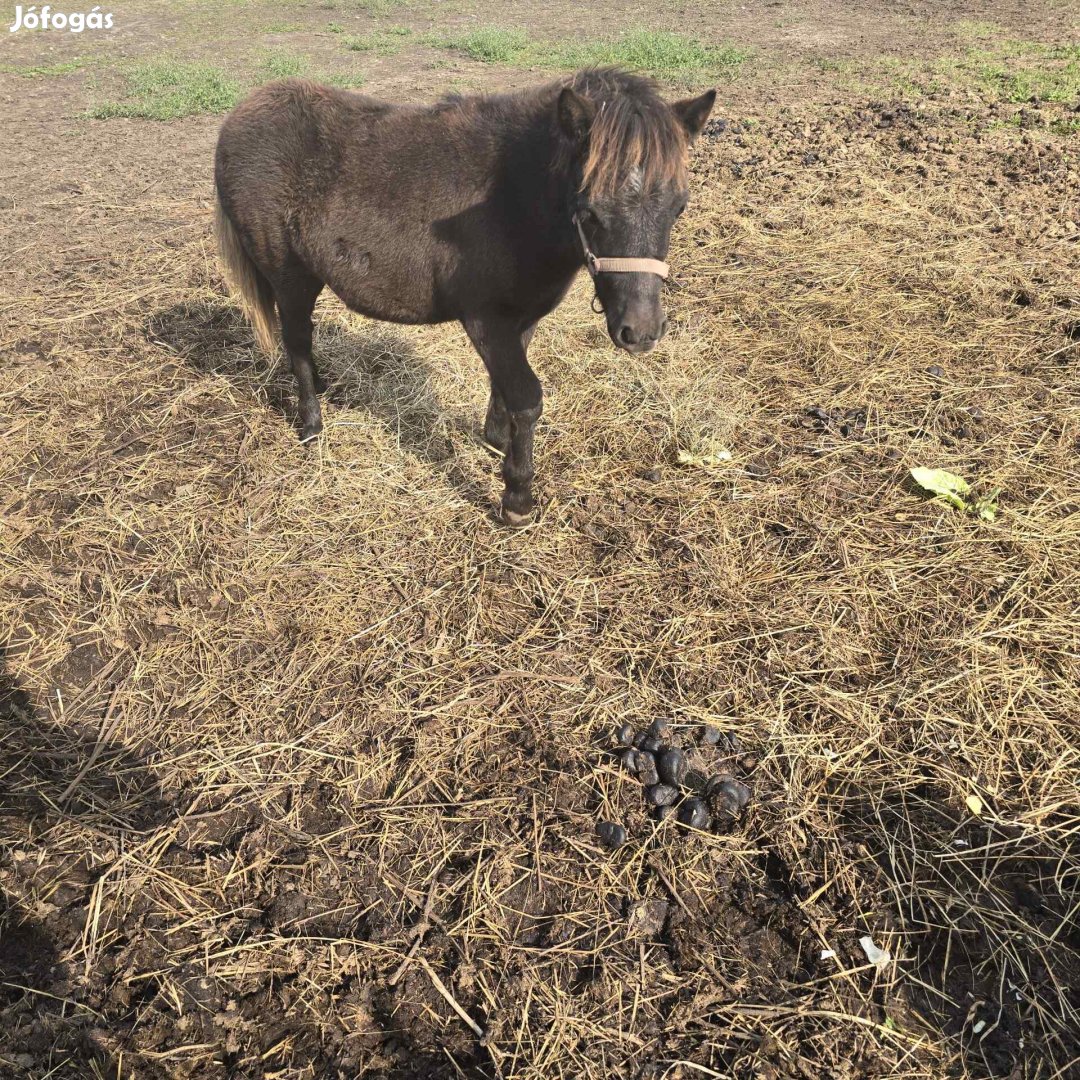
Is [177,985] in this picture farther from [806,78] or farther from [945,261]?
[806,78]

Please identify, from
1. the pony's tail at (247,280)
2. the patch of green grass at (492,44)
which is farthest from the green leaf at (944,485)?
the patch of green grass at (492,44)

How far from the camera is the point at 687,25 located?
13539 millimetres

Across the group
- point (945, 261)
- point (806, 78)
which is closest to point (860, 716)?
point (945, 261)

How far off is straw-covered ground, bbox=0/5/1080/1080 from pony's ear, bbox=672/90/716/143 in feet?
5.87

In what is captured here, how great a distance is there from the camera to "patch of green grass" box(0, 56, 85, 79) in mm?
11578

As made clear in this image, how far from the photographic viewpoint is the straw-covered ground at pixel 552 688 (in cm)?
215

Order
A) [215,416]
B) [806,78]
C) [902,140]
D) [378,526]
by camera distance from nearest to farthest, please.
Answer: [378,526] → [215,416] → [902,140] → [806,78]

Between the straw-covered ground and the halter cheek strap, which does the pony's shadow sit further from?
the halter cheek strap

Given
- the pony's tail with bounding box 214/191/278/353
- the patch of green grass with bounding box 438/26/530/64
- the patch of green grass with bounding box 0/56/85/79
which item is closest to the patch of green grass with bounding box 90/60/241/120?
the patch of green grass with bounding box 0/56/85/79

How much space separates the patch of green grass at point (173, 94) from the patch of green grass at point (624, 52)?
432 centimetres

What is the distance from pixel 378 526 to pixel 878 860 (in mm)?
2902

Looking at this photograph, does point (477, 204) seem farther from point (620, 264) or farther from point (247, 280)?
point (247, 280)

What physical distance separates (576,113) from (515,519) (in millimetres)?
1976

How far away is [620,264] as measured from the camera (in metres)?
2.77
